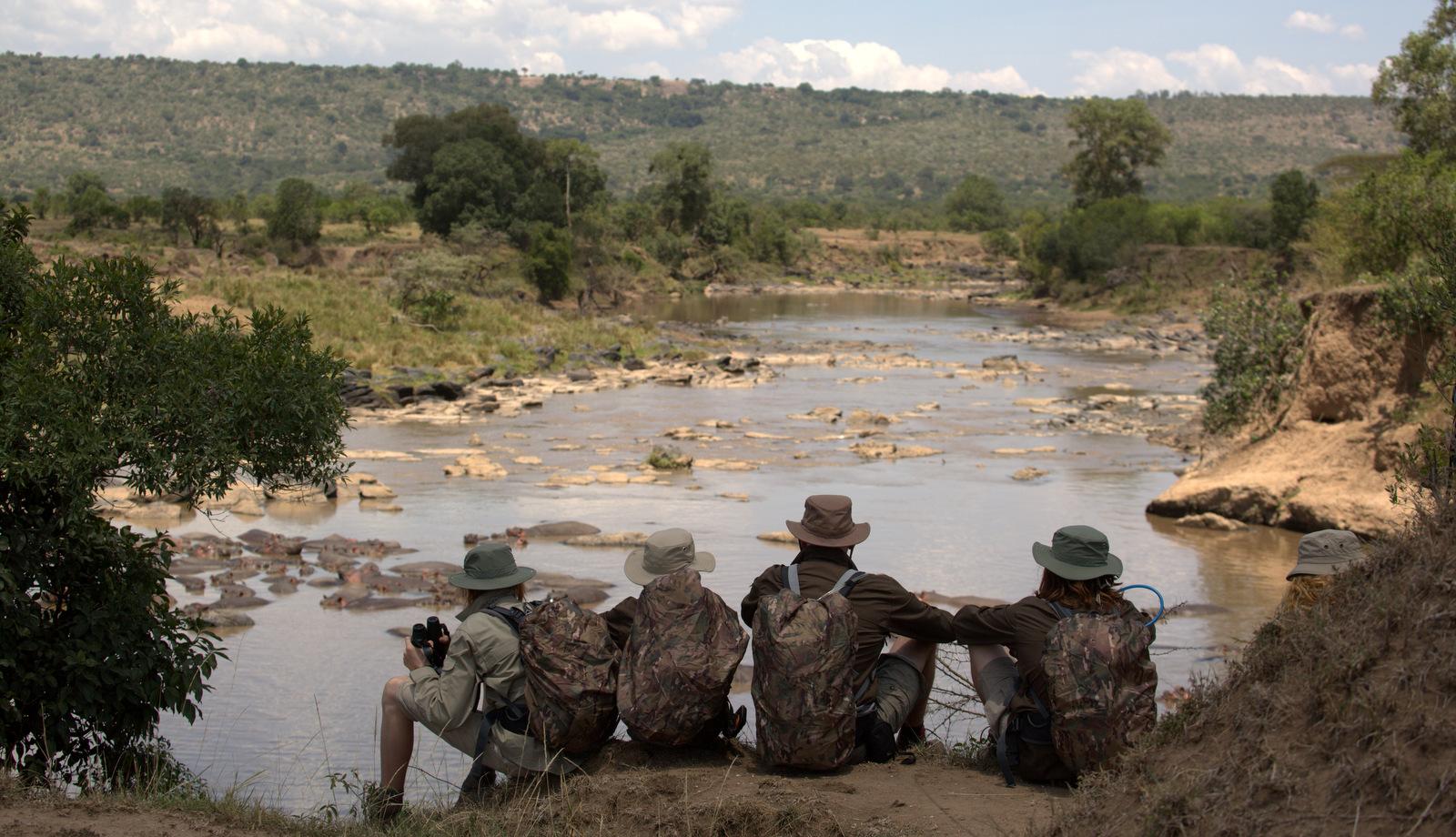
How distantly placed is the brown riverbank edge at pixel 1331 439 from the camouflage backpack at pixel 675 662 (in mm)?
10563

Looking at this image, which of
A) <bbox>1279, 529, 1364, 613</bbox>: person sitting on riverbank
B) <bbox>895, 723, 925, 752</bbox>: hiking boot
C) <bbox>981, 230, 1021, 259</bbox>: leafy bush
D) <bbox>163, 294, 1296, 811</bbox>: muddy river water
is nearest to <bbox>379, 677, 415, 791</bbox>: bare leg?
<bbox>163, 294, 1296, 811</bbox>: muddy river water

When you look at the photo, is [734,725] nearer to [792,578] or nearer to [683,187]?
[792,578]

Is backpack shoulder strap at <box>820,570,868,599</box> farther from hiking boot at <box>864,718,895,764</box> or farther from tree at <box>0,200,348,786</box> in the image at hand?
tree at <box>0,200,348,786</box>

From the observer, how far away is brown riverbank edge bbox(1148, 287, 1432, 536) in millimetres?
14445

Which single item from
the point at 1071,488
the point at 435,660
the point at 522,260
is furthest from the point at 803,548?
the point at 522,260

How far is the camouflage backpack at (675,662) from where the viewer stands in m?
5.29

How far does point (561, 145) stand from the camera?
189 ft

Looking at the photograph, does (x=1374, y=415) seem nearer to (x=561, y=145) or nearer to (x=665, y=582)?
(x=665, y=582)

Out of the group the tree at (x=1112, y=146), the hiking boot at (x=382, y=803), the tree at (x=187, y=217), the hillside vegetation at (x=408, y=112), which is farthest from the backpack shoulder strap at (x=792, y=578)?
Answer: the hillside vegetation at (x=408, y=112)

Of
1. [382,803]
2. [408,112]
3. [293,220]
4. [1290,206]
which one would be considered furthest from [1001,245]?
[408,112]

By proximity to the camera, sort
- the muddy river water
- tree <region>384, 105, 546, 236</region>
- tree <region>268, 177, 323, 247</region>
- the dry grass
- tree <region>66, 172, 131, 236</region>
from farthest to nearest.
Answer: tree <region>384, 105, 546, 236</region> → tree <region>268, 177, 323, 247</region> → tree <region>66, 172, 131, 236</region> → the muddy river water → the dry grass

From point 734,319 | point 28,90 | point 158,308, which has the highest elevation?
point 28,90

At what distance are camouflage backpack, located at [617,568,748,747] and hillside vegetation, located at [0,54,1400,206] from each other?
11368 cm

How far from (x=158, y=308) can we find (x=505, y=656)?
8.78 ft
